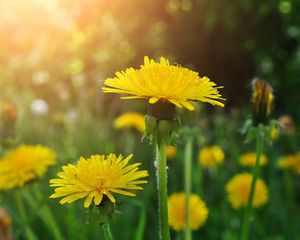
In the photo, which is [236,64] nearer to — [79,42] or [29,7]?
[79,42]

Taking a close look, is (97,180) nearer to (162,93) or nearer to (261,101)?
(162,93)

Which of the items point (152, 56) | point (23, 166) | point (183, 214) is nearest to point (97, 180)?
point (23, 166)

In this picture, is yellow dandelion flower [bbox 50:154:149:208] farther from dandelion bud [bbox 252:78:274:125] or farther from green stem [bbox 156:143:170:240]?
dandelion bud [bbox 252:78:274:125]

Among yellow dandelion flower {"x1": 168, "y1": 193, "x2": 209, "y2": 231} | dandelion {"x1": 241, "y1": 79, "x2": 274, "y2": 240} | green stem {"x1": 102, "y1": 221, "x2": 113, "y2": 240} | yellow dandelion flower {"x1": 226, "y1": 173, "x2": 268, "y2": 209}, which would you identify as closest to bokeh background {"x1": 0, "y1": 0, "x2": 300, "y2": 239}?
yellow dandelion flower {"x1": 226, "y1": 173, "x2": 268, "y2": 209}

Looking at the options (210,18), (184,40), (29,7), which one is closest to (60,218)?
(210,18)

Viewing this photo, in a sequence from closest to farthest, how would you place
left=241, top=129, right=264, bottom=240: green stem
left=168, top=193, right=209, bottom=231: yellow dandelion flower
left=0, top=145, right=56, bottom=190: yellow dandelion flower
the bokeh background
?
left=241, top=129, right=264, bottom=240: green stem
left=0, top=145, right=56, bottom=190: yellow dandelion flower
left=168, top=193, right=209, bottom=231: yellow dandelion flower
the bokeh background
